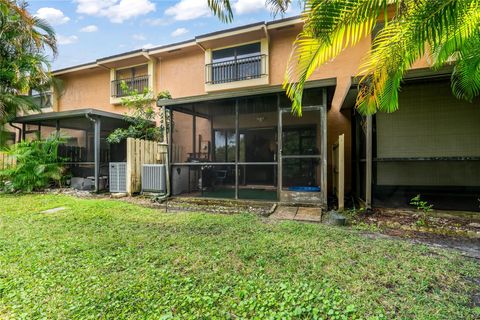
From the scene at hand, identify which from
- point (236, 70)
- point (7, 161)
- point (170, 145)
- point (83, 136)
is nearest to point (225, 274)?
point (170, 145)

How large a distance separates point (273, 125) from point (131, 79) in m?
7.46

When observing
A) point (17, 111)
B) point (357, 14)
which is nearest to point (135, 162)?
point (17, 111)

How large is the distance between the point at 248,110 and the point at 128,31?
25.0ft

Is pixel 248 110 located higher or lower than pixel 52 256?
higher

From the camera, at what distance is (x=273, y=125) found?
7.61 metres

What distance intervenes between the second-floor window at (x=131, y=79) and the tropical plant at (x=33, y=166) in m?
3.78

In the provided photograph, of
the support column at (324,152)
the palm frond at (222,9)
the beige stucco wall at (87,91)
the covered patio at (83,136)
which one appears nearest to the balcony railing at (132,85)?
the beige stucco wall at (87,91)

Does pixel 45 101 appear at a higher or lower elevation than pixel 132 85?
lower

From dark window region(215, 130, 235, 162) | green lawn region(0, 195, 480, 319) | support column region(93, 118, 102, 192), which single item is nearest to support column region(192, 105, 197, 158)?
dark window region(215, 130, 235, 162)

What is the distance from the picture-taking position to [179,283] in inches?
87.4

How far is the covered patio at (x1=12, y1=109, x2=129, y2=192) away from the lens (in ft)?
26.8

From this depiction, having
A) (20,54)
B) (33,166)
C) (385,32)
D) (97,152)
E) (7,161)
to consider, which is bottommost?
(33,166)

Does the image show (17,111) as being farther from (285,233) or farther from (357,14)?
(357,14)

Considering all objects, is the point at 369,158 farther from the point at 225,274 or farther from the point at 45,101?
the point at 45,101
